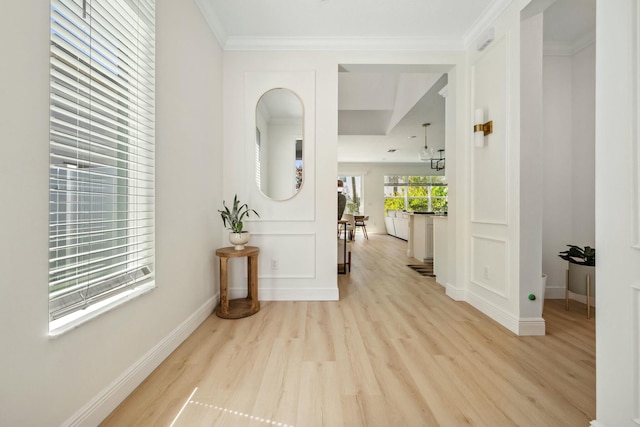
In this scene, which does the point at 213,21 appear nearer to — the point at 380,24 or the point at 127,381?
the point at 380,24

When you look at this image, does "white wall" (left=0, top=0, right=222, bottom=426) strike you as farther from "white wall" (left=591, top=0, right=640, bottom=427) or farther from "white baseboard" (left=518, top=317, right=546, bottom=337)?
"white baseboard" (left=518, top=317, right=546, bottom=337)

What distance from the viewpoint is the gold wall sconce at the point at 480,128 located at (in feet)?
8.09

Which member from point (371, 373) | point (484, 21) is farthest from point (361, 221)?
point (371, 373)

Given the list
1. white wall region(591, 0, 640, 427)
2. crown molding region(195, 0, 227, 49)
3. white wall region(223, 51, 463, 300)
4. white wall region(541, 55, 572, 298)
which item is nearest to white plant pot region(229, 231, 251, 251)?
white wall region(223, 51, 463, 300)

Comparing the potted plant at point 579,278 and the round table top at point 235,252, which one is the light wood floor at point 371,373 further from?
the round table top at point 235,252

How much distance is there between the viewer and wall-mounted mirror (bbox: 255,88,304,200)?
2910mm

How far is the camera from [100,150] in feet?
4.23

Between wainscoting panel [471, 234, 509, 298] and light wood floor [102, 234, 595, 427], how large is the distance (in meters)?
0.29

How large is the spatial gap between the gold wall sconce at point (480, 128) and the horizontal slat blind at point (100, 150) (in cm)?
250

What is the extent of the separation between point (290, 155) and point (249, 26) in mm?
1240

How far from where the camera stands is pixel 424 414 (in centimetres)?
126

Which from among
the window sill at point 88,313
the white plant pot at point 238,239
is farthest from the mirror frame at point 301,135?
the window sill at point 88,313

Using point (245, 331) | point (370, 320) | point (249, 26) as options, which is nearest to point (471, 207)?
point (370, 320)

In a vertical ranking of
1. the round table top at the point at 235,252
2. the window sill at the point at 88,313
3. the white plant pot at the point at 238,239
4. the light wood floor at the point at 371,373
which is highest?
the white plant pot at the point at 238,239
